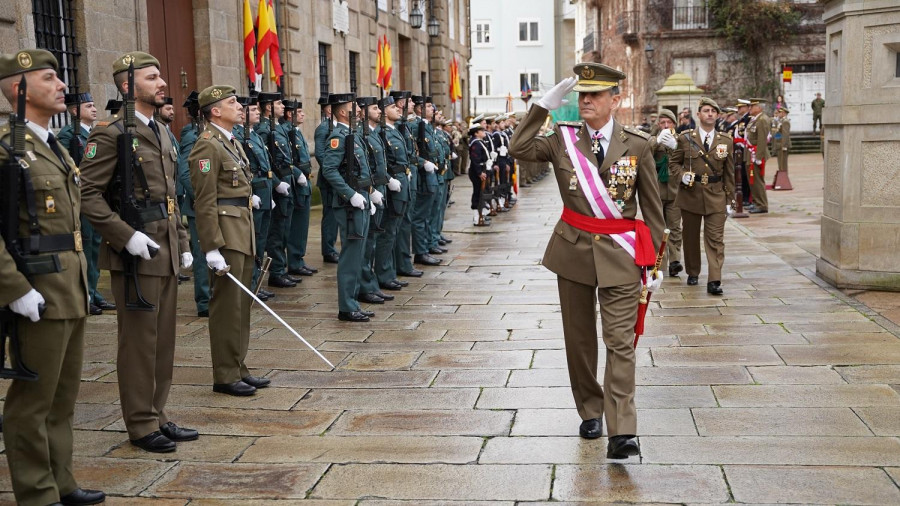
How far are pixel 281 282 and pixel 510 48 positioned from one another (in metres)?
53.0

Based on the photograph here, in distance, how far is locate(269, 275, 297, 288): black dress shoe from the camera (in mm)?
10727

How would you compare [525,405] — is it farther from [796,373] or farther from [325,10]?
[325,10]

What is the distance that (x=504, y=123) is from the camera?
20.9 metres

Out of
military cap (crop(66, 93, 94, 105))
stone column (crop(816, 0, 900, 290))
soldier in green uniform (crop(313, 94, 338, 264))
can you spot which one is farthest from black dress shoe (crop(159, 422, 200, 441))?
stone column (crop(816, 0, 900, 290))

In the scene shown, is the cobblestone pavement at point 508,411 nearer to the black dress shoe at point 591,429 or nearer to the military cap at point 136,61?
the black dress shoe at point 591,429

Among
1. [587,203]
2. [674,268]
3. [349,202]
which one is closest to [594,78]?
[587,203]

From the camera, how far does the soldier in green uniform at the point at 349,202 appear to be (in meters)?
8.79

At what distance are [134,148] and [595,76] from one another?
7.91 feet

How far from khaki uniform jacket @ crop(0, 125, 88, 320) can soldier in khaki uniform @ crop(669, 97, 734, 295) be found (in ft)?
22.1

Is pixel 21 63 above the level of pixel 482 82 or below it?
below

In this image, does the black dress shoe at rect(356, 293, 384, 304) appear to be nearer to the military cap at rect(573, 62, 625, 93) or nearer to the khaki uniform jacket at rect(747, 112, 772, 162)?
the military cap at rect(573, 62, 625, 93)

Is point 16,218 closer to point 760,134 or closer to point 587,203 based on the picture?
point 587,203

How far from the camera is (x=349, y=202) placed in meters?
8.80

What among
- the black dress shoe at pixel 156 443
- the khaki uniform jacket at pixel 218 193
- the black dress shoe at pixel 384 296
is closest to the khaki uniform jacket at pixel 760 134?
the black dress shoe at pixel 384 296
